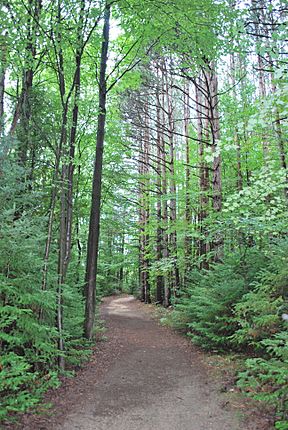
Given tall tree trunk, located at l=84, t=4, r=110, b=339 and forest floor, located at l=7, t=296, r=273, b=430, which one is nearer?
forest floor, located at l=7, t=296, r=273, b=430

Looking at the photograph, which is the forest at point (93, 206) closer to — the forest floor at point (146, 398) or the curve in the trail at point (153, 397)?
the forest floor at point (146, 398)

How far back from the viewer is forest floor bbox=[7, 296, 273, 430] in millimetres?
3854

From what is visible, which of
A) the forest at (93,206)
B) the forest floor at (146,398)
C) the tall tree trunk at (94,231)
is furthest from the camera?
the tall tree trunk at (94,231)

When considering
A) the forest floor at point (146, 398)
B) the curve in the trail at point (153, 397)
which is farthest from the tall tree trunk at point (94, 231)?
the curve in the trail at point (153, 397)

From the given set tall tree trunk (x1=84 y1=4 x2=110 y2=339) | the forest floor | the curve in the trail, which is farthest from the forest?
the curve in the trail

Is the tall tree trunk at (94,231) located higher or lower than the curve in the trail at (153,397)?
higher

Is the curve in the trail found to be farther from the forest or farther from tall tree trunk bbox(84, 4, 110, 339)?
tall tree trunk bbox(84, 4, 110, 339)

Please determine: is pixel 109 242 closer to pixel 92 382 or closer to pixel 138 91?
pixel 138 91

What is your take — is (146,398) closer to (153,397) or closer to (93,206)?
(153,397)

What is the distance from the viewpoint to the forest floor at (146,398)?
152 inches

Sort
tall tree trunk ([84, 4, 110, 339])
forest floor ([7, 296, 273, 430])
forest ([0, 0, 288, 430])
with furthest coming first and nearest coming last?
tall tree trunk ([84, 4, 110, 339]), forest ([0, 0, 288, 430]), forest floor ([7, 296, 273, 430])

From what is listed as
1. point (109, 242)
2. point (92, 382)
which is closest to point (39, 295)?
point (92, 382)

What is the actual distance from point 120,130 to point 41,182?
19.3 ft

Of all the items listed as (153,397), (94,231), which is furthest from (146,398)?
→ (94,231)
